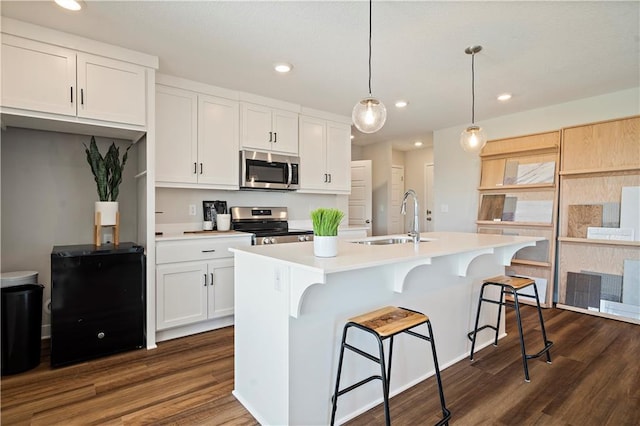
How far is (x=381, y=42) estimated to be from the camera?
8.23 feet

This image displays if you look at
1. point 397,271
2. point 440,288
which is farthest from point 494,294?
point 397,271

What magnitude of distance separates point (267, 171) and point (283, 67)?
4.08 feet

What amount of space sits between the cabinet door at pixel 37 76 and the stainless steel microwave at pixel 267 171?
161cm

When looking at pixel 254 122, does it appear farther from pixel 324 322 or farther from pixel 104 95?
pixel 324 322

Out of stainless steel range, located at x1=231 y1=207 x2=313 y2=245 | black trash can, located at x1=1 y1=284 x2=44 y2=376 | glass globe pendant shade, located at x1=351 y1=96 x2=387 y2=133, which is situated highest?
glass globe pendant shade, located at x1=351 y1=96 x2=387 y2=133

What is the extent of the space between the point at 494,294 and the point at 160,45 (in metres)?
3.54

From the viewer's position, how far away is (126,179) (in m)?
3.26

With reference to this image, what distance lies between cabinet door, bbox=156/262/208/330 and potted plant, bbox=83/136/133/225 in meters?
0.63

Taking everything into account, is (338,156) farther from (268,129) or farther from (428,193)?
(428,193)

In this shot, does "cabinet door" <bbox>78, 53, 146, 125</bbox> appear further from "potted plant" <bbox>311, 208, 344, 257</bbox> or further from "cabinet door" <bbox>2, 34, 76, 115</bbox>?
A: "potted plant" <bbox>311, 208, 344, 257</bbox>

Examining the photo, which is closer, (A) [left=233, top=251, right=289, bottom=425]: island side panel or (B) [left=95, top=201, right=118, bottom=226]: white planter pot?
(A) [left=233, top=251, right=289, bottom=425]: island side panel

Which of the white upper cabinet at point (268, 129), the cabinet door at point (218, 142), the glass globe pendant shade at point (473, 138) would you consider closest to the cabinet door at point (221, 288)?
the cabinet door at point (218, 142)

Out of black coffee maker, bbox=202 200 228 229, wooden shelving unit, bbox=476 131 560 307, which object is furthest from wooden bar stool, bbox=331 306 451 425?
wooden shelving unit, bbox=476 131 560 307

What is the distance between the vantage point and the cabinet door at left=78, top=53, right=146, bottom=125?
247cm
